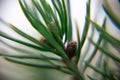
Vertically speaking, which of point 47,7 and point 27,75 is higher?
point 47,7

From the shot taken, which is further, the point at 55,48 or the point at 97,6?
the point at 97,6

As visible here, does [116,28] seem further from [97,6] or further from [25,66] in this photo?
[25,66]

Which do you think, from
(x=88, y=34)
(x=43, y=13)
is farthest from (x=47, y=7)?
(x=88, y=34)

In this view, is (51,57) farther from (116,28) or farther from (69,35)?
(116,28)

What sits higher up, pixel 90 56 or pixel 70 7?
pixel 70 7

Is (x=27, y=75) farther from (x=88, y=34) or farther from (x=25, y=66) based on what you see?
(x=88, y=34)

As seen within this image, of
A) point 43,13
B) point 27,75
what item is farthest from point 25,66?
point 43,13

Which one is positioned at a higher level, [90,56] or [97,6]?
[97,6]
